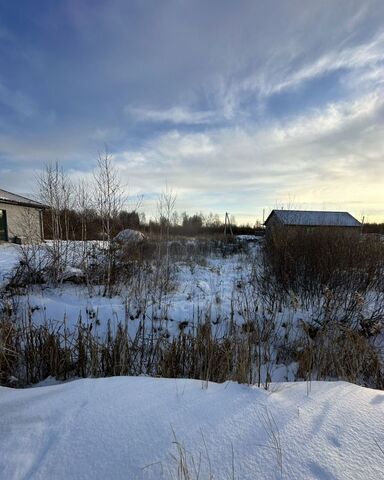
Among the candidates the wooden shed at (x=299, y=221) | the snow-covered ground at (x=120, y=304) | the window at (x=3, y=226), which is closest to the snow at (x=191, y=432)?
the snow-covered ground at (x=120, y=304)

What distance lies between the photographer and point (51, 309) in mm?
4562

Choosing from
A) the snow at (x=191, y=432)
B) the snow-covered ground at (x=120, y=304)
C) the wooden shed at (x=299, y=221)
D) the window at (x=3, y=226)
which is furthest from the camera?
the window at (x=3, y=226)

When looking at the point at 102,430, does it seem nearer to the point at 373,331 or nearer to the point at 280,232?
the point at 373,331

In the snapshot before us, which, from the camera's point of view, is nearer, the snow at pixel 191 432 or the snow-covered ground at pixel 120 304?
the snow at pixel 191 432

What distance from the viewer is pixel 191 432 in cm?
156

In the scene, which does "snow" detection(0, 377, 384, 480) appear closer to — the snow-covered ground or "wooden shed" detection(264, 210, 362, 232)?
the snow-covered ground

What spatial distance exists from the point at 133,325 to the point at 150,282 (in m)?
1.75

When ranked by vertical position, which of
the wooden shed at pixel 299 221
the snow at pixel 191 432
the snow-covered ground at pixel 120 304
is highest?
Answer: the wooden shed at pixel 299 221

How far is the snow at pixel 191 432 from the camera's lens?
1.33 metres

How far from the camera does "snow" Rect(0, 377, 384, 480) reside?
52.3 inches

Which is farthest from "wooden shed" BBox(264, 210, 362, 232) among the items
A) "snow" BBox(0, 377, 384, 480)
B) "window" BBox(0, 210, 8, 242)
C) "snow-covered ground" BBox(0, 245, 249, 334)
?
"window" BBox(0, 210, 8, 242)

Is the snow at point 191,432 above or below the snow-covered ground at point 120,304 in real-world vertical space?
above

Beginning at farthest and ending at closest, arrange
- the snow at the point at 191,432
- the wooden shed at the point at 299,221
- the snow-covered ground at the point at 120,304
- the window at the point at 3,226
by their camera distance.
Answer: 1. the window at the point at 3,226
2. the wooden shed at the point at 299,221
3. the snow-covered ground at the point at 120,304
4. the snow at the point at 191,432

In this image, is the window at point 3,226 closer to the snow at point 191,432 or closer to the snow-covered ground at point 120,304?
the snow-covered ground at point 120,304
